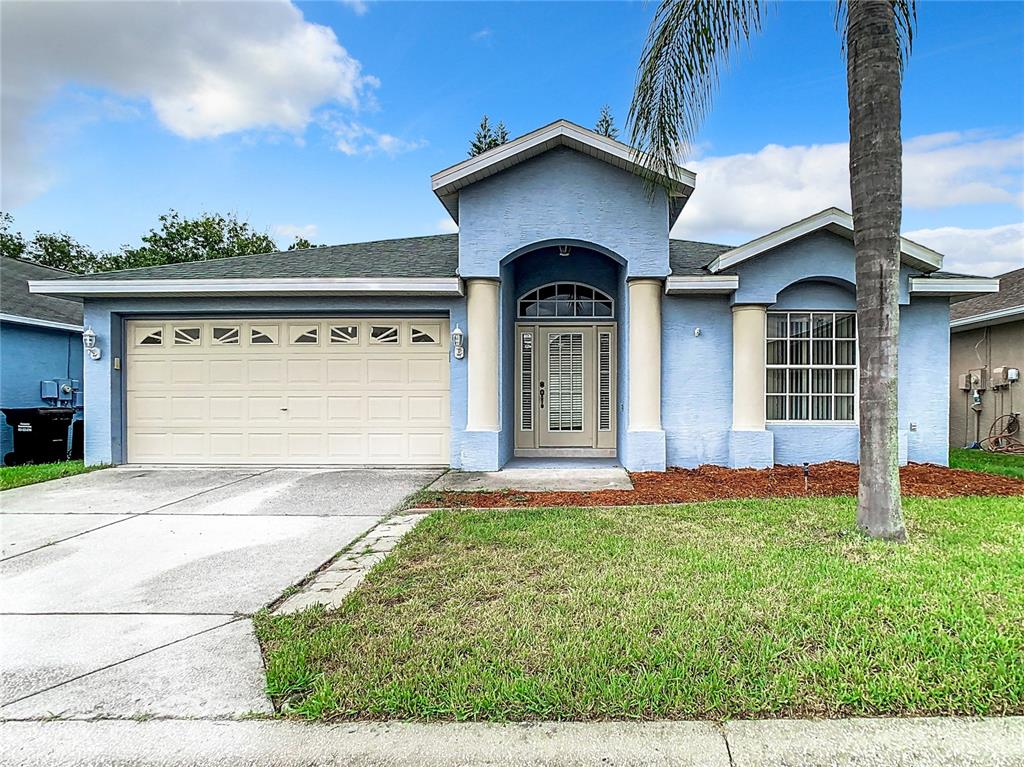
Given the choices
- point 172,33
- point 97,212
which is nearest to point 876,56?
point 172,33

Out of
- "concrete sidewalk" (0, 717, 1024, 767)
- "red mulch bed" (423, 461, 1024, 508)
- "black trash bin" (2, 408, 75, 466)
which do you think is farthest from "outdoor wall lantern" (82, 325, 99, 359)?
"concrete sidewalk" (0, 717, 1024, 767)

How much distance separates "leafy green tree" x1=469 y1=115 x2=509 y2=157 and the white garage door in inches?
873

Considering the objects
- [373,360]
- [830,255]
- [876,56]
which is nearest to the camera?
[876,56]

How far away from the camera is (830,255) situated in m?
8.98

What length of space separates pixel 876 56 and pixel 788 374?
18.1 feet

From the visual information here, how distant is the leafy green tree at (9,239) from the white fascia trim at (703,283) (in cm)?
3394

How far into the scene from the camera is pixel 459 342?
31.0 feet

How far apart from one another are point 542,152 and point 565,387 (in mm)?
4206

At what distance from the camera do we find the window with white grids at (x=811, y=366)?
947 cm

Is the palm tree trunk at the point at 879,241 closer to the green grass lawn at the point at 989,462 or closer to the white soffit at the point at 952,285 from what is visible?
the white soffit at the point at 952,285

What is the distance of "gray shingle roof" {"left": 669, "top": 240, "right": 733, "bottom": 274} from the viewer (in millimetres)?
9719

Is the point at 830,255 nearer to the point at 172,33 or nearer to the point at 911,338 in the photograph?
the point at 911,338

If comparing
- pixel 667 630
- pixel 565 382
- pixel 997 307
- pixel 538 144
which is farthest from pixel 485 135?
pixel 667 630

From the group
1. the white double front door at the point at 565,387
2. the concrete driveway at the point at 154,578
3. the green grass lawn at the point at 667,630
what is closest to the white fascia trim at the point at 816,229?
the white double front door at the point at 565,387
